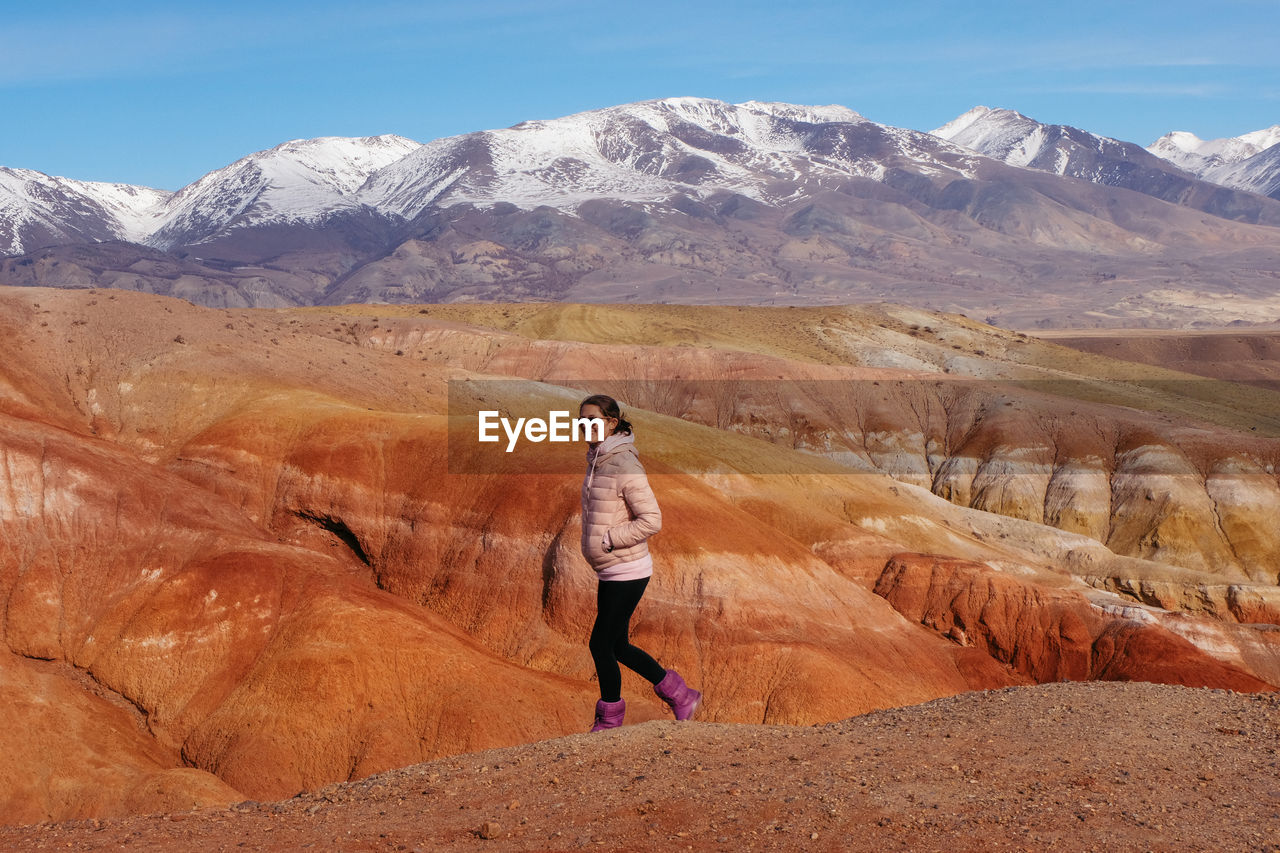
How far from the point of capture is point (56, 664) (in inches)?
1136

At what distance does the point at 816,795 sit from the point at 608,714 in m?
3.46

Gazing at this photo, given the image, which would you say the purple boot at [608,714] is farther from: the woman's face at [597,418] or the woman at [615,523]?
the woman's face at [597,418]

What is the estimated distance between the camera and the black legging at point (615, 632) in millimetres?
13156

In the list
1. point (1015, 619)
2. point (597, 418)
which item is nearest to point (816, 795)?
point (597, 418)

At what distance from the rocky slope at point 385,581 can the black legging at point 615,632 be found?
13172 mm

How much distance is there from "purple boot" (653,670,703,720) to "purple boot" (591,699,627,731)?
1.70 ft

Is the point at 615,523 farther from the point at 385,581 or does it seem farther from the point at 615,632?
the point at 385,581

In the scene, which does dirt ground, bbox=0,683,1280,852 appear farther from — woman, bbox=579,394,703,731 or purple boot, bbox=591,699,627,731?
woman, bbox=579,394,703,731

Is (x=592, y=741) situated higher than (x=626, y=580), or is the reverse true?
(x=626, y=580)

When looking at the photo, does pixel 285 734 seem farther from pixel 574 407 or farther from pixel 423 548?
pixel 574 407

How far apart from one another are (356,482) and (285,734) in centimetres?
1168

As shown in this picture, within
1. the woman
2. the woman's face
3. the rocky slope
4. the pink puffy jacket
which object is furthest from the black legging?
the rocky slope

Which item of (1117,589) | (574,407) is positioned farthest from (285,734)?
(1117,589)

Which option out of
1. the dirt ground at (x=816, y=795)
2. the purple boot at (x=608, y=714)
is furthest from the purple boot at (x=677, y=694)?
the purple boot at (x=608, y=714)
